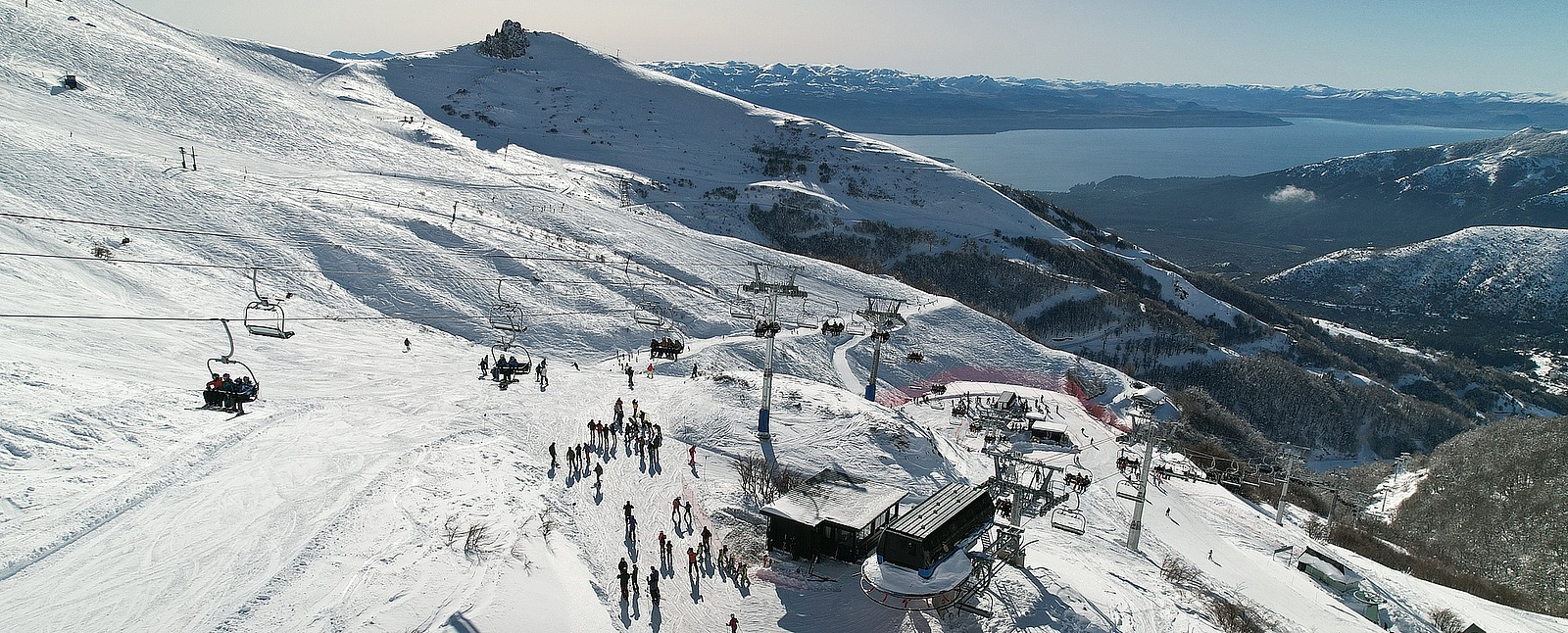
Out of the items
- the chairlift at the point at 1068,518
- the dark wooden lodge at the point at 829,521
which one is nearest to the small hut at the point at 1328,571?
the chairlift at the point at 1068,518

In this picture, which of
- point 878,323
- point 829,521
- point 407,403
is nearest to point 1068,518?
point 829,521

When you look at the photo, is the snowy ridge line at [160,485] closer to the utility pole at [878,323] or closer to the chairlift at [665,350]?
the chairlift at [665,350]

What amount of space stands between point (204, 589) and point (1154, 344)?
112 m

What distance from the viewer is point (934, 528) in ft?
64.0

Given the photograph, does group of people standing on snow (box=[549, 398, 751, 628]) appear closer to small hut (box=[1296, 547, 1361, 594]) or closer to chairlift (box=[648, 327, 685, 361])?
chairlift (box=[648, 327, 685, 361])

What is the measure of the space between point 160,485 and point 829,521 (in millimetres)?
17152

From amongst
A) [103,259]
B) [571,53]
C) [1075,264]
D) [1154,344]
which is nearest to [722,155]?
[571,53]

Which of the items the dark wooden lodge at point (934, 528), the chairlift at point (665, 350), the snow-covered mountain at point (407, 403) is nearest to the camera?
the snow-covered mountain at point (407, 403)

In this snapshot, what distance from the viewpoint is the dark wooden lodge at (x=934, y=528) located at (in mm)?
18953

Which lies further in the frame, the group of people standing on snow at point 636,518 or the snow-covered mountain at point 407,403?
the group of people standing on snow at point 636,518

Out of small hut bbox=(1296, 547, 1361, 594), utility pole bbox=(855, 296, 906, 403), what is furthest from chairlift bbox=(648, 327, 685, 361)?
small hut bbox=(1296, 547, 1361, 594)

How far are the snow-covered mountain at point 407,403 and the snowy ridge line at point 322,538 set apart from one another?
0.33 ft

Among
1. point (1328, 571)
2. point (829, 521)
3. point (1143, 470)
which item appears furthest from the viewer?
point (1328, 571)

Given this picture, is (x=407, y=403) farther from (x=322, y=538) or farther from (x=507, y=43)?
(x=507, y=43)
